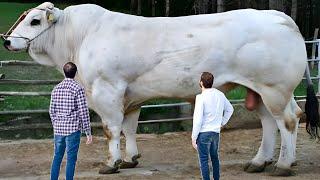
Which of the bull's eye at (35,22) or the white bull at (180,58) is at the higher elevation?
the bull's eye at (35,22)

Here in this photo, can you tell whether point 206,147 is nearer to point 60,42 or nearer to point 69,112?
point 69,112

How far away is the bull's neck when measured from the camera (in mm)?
7875

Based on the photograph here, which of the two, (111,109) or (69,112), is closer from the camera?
(69,112)

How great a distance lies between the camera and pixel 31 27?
789cm

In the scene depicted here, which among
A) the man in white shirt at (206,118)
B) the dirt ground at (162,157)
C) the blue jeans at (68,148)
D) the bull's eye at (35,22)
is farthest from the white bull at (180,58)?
the man in white shirt at (206,118)

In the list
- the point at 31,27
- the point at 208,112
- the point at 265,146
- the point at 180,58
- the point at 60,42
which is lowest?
the point at 265,146

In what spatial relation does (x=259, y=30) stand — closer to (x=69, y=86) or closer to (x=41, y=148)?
(x=69, y=86)

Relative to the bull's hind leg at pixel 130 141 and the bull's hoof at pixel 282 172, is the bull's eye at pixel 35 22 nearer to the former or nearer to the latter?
the bull's hind leg at pixel 130 141

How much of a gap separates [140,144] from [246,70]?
8.92 ft

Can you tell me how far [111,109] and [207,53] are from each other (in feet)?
4.21

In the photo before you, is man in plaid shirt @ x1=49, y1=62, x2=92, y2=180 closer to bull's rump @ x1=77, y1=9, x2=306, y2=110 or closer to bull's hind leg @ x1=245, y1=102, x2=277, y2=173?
bull's rump @ x1=77, y1=9, x2=306, y2=110

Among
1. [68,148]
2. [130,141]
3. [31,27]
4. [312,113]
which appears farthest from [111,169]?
[312,113]

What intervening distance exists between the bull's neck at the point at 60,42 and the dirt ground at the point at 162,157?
1357 mm

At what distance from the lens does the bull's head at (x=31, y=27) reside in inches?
307
